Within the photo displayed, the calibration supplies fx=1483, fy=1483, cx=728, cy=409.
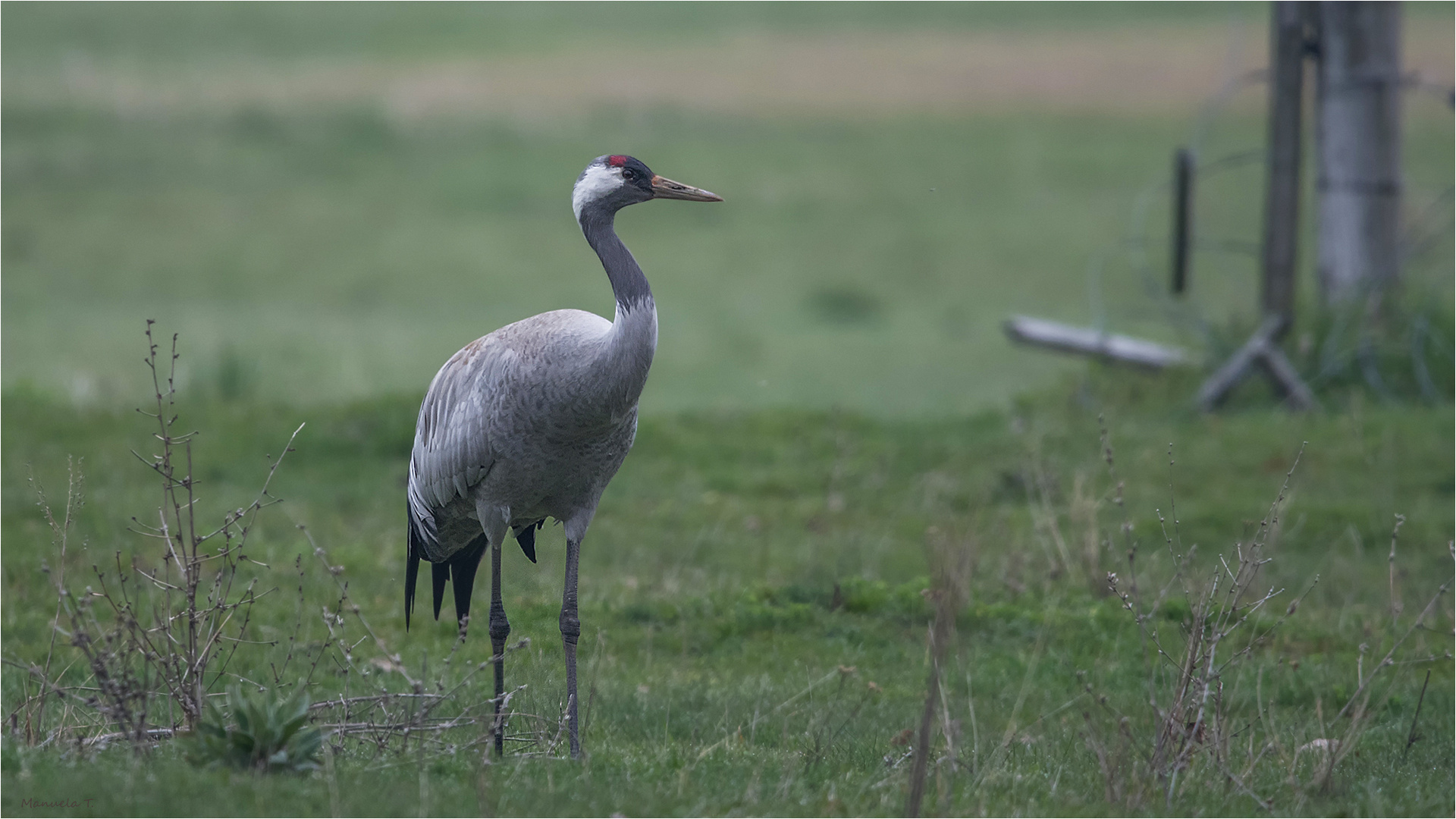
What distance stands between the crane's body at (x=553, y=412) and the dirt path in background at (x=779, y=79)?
25.0m

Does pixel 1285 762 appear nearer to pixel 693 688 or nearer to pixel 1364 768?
pixel 1364 768

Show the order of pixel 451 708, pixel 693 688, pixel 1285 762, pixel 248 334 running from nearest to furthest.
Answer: pixel 1285 762 < pixel 451 708 < pixel 693 688 < pixel 248 334

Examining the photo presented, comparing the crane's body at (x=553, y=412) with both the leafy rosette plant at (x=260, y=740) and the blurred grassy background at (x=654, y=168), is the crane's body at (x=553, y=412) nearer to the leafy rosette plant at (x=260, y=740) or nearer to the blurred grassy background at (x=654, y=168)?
the leafy rosette plant at (x=260, y=740)

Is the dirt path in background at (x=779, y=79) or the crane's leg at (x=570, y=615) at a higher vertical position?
the dirt path in background at (x=779, y=79)

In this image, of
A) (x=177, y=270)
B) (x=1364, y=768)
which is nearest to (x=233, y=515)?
(x=1364, y=768)

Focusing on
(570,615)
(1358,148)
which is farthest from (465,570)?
(1358,148)

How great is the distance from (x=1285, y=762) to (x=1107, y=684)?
138cm

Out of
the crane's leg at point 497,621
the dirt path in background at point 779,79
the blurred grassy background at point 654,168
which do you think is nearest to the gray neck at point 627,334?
the crane's leg at point 497,621

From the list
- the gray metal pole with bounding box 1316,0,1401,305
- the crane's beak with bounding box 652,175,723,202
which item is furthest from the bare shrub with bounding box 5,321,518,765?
the gray metal pole with bounding box 1316,0,1401,305

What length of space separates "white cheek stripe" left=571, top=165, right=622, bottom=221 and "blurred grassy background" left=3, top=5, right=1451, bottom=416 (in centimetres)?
675

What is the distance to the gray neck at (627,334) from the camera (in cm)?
507

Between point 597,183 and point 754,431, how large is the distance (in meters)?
6.27

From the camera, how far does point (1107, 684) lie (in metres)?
6.26

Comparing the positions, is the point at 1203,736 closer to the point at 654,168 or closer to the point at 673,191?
the point at 673,191
